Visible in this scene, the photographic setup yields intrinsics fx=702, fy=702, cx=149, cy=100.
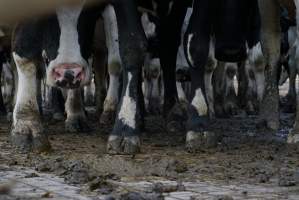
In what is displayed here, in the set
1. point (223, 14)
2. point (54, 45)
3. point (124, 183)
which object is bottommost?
point (124, 183)

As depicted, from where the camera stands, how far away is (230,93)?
11758mm

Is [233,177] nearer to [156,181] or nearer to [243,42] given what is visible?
[156,181]

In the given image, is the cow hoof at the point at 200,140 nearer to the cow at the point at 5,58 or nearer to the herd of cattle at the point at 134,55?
the herd of cattle at the point at 134,55

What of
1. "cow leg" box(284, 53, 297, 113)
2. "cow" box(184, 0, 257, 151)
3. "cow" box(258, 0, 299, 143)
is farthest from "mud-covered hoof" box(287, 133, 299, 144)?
"cow leg" box(284, 53, 297, 113)

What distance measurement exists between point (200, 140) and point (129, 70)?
Result: 0.82 metres

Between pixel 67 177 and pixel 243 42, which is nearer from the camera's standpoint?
pixel 67 177

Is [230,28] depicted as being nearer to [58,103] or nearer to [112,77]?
[112,77]

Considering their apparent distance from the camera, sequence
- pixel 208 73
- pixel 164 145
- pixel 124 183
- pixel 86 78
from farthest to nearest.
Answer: pixel 208 73 < pixel 164 145 < pixel 86 78 < pixel 124 183

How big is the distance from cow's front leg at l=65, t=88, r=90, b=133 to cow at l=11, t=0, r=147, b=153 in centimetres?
161

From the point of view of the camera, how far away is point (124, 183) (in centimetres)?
405

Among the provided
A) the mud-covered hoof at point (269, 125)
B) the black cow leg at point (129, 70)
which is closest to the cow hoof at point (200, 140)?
the black cow leg at point (129, 70)

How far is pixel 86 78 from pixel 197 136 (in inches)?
42.7

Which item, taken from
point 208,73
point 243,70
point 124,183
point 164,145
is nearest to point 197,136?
point 164,145

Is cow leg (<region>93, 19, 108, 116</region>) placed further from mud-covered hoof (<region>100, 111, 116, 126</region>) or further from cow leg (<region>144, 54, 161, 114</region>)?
mud-covered hoof (<region>100, 111, 116, 126</region>)
